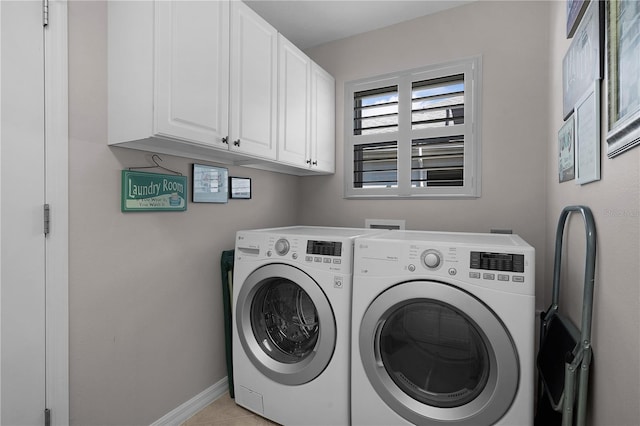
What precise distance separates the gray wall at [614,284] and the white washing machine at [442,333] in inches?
8.2

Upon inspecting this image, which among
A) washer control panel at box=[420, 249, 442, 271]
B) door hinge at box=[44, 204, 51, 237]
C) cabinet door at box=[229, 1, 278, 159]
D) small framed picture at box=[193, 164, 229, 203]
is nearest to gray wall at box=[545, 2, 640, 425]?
washer control panel at box=[420, 249, 442, 271]

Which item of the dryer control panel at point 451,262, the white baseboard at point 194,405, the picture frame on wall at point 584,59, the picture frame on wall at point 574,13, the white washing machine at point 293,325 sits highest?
the picture frame on wall at point 574,13

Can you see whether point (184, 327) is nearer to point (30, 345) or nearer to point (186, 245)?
point (186, 245)

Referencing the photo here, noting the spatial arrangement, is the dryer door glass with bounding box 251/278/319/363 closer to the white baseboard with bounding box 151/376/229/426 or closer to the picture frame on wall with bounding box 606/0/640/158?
the white baseboard with bounding box 151/376/229/426

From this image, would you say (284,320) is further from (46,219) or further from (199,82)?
(199,82)

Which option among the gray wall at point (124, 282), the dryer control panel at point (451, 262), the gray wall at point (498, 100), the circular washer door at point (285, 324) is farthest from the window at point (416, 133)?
the gray wall at point (124, 282)

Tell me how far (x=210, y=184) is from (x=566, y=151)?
1.94 metres

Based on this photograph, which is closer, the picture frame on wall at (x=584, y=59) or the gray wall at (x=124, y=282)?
the picture frame on wall at (x=584, y=59)

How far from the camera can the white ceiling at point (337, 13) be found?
2281 mm

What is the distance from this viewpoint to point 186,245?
6.23 feet

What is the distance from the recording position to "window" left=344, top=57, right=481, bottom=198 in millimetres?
2314

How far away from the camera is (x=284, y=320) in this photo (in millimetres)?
1918

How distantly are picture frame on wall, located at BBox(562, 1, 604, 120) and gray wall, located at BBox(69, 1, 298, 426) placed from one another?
1.91 metres

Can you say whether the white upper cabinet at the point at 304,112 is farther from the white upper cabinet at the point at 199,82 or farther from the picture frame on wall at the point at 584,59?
the picture frame on wall at the point at 584,59
